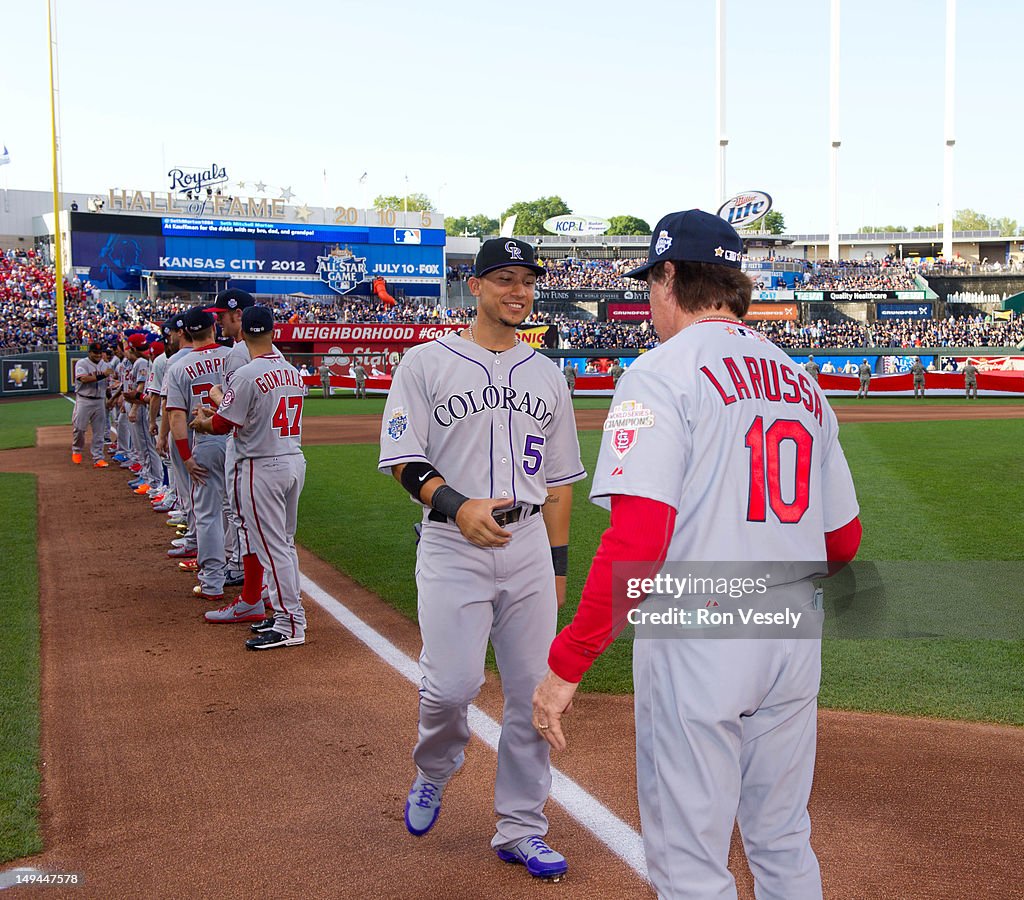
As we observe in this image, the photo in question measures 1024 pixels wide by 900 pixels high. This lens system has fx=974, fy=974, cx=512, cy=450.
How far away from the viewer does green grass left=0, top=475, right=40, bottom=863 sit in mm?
3979

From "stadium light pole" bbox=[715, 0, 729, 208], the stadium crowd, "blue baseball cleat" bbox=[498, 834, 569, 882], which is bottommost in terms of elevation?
"blue baseball cleat" bbox=[498, 834, 569, 882]

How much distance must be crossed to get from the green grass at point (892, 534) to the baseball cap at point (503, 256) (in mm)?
2843

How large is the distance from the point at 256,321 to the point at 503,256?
3130 mm

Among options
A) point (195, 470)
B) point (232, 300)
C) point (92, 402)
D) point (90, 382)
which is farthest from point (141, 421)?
point (232, 300)

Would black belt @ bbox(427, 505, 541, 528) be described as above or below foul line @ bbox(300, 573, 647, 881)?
above

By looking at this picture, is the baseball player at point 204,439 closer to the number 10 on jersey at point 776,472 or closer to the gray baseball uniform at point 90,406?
the number 10 on jersey at point 776,472

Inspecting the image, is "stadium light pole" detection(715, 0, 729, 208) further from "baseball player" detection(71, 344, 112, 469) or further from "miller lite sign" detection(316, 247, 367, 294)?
"baseball player" detection(71, 344, 112, 469)

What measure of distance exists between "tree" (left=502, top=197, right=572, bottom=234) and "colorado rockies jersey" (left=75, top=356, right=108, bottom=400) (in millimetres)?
115057

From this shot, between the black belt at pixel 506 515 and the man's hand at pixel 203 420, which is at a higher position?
the man's hand at pixel 203 420

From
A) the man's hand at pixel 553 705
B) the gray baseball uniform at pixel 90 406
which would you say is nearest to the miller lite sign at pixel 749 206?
the gray baseball uniform at pixel 90 406

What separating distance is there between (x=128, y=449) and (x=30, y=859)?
14.4m

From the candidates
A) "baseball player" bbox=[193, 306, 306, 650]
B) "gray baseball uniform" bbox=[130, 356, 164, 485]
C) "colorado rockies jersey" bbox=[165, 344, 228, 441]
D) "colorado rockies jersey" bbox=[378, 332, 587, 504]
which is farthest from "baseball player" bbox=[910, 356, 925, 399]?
"colorado rockies jersey" bbox=[378, 332, 587, 504]

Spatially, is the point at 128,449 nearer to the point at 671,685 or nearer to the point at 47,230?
the point at 671,685

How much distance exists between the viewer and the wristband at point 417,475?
3605 mm
